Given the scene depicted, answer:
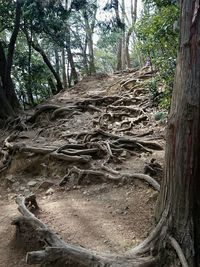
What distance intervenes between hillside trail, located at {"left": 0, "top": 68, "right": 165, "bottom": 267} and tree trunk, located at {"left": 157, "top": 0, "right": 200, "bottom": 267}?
28.0 inches

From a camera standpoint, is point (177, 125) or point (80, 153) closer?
point (177, 125)

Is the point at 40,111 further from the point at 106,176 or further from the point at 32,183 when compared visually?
the point at 106,176

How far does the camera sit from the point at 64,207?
4.76 m

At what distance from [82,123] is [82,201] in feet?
13.3

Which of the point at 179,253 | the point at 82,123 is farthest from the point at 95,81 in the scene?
the point at 179,253

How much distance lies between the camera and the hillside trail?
156 inches

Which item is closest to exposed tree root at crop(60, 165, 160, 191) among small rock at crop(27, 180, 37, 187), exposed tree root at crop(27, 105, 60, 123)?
small rock at crop(27, 180, 37, 187)

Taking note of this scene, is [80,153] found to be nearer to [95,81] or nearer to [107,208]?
[107,208]

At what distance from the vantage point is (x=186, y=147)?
3.07 meters

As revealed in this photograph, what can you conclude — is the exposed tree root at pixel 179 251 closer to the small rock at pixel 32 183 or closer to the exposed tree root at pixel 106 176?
the exposed tree root at pixel 106 176

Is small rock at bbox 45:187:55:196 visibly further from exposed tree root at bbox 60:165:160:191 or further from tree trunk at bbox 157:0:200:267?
tree trunk at bbox 157:0:200:267

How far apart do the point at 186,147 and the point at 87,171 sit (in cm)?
276

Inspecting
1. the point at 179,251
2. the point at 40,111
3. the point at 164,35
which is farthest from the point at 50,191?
the point at 40,111

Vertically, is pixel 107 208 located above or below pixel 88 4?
below
